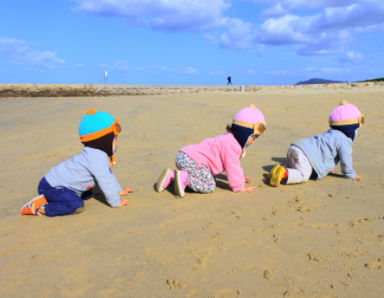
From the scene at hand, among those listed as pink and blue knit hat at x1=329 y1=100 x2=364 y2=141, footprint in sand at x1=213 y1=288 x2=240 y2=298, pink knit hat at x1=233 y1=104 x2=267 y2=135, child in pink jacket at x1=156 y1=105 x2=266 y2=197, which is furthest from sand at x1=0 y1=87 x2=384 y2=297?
pink knit hat at x1=233 y1=104 x2=267 y2=135

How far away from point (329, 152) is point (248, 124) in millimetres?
1285

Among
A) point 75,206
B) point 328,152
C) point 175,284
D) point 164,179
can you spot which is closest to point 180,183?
point 164,179

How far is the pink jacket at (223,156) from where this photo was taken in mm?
3691

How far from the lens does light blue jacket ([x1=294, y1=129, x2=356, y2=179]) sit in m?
4.16

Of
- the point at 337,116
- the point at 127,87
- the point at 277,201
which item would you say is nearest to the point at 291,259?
the point at 277,201

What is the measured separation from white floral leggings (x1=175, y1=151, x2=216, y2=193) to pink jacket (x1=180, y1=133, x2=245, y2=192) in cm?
6

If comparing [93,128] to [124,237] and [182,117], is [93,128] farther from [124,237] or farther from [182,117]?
[182,117]

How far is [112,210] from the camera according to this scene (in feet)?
10.6

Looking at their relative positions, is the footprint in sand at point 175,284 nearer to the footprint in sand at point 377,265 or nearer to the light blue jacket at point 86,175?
the footprint in sand at point 377,265

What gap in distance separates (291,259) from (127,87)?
1942 centimetres

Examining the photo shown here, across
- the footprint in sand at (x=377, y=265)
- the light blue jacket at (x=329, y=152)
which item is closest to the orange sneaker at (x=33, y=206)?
the footprint in sand at (x=377, y=265)

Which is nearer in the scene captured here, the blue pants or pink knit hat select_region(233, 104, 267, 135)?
the blue pants

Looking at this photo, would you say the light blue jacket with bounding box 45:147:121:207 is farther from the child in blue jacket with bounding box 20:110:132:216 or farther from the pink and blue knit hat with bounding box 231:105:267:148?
the pink and blue knit hat with bounding box 231:105:267:148

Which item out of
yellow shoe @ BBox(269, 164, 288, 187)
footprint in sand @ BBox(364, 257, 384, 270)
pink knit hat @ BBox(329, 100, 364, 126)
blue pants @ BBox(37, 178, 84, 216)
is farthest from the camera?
pink knit hat @ BBox(329, 100, 364, 126)
